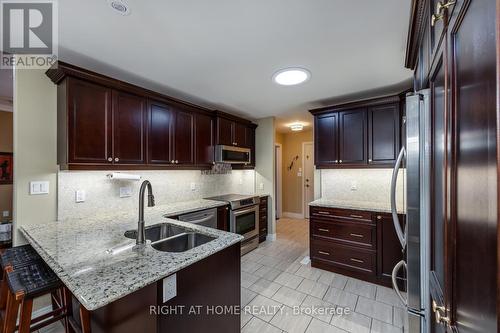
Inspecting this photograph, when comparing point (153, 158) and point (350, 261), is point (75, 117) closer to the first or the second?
point (153, 158)

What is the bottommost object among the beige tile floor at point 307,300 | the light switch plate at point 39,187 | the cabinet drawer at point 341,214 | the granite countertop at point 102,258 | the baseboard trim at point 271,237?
the beige tile floor at point 307,300

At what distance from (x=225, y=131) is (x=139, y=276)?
295cm

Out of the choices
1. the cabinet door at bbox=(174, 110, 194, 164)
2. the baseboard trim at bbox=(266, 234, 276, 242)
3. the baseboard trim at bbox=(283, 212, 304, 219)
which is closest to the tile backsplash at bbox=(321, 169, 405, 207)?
the baseboard trim at bbox=(266, 234, 276, 242)

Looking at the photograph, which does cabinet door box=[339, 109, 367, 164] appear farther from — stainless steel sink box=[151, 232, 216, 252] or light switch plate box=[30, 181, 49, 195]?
light switch plate box=[30, 181, 49, 195]

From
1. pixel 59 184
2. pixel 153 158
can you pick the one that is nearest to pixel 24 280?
pixel 59 184

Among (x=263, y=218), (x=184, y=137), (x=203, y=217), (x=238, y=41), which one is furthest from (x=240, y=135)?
(x=238, y=41)

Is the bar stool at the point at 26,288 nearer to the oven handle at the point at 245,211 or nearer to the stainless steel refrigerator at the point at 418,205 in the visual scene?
the stainless steel refrigerator at the point at 418,205

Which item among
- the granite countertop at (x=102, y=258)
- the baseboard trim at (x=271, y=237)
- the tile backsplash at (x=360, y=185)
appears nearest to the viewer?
the granite countertop at (x=102, y=258)

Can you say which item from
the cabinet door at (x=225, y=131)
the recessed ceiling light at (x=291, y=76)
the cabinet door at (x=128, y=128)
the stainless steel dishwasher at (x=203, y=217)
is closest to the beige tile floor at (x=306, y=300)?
the stainless steel dishwasher at (x=203, y=217)

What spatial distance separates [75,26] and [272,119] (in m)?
3.30

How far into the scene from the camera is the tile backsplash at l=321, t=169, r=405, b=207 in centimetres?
316

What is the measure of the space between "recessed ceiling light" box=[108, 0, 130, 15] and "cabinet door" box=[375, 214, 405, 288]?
124 inches

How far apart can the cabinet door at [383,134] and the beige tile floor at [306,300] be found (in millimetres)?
1649

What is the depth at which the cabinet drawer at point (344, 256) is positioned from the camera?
9.00 feet
